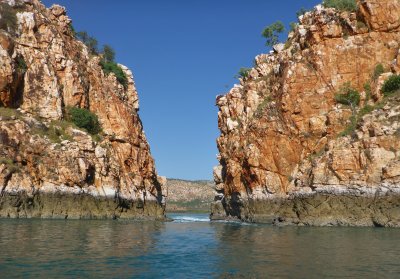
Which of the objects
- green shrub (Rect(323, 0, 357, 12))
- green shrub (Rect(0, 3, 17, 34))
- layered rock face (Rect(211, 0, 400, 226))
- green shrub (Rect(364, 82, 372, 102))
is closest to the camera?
layered rock face (Rect(211, 0, 400, 226))

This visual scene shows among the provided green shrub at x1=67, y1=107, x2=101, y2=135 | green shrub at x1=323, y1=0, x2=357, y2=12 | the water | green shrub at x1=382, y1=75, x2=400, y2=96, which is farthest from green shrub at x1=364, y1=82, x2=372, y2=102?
green shrub at x1=67, y1=107, x2=101, y2=135

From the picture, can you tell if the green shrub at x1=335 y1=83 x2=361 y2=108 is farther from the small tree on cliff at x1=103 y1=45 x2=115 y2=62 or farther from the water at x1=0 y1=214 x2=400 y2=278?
the small tree on cliff at x1=103 y1=45 x2=115 y2=62

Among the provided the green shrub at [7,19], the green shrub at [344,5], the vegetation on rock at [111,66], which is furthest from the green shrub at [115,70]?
Answer: the green shrub at [344,5]

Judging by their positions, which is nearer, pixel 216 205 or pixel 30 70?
pixel 30 70

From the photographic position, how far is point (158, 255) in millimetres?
26141

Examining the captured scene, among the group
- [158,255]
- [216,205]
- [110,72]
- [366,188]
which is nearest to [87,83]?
[110,72]

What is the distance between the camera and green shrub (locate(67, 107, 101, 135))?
79875mm

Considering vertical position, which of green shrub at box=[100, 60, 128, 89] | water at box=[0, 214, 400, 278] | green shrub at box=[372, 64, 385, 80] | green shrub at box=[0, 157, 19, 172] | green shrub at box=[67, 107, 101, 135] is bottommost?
water at box=[0, 214, 400, 278]

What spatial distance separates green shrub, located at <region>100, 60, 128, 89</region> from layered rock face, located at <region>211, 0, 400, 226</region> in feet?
102

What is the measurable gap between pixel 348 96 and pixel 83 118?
46394 millimetres

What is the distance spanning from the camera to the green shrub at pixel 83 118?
79.9 m

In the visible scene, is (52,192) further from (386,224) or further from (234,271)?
(234,271)

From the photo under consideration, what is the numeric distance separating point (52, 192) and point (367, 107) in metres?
47.9

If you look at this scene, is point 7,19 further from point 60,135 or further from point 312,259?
point 312,259
